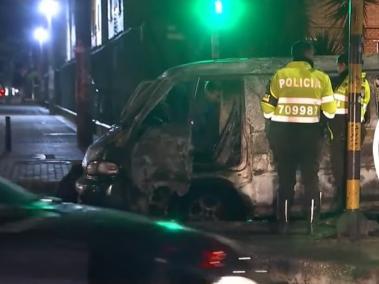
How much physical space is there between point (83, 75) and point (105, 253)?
16.6 meters

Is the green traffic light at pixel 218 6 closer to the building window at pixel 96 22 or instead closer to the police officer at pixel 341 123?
the police officer at pixel 341 123

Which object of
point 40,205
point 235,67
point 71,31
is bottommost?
point 40,205

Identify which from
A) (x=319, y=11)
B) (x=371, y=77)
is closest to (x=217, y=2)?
(x=371, y=77)

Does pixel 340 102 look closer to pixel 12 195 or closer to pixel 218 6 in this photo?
pixel 218 6

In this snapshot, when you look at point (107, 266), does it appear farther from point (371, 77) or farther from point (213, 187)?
point (371, 77)

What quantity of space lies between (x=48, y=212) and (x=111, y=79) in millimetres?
13624

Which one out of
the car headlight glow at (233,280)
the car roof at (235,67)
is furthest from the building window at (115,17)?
the car headlight glow at (233,280)

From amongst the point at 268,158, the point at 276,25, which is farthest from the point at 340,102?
the point at 276,25

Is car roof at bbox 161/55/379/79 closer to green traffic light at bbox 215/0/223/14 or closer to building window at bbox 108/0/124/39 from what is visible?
green traffic light at bbox 215/0/223/14

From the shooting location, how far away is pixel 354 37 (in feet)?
27.5

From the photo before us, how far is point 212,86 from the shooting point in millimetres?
9195

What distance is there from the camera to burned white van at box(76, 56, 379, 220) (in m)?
9.12

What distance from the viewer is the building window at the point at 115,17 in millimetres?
21609

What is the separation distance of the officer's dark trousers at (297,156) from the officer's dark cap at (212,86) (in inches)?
31.0
